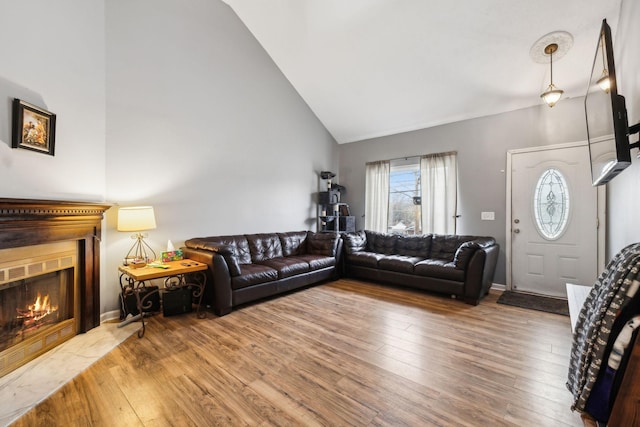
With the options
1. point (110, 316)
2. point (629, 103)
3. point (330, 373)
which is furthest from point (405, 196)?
point (110, 316)

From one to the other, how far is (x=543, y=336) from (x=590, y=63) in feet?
10.4

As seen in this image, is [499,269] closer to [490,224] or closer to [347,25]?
[490,224]

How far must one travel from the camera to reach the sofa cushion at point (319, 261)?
409 centimetres

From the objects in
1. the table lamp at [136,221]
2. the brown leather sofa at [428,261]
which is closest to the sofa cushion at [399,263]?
the brown leather sofa at [428,261]

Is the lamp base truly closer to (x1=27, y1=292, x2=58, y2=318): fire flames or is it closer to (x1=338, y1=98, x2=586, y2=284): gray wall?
(x1=27, y1=292, x2=58, y2=318): fire flames

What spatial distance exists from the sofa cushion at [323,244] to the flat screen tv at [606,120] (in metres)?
3.22

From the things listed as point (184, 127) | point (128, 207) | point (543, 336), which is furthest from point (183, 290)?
point (543, 336)

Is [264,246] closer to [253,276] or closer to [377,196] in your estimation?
[253,276]

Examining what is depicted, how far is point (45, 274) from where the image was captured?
230 cm

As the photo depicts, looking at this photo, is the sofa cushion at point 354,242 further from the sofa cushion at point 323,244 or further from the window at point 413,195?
the window at point 413,195

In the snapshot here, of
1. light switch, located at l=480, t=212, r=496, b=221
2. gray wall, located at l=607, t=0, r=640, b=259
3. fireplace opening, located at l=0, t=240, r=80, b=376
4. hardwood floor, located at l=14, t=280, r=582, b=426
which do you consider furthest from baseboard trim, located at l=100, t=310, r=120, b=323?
light switch, located at l=480, t=212, r=496, b=221

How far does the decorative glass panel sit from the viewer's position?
12.2 feet

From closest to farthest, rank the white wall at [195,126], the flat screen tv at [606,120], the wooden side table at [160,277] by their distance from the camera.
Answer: the flat screen tv at [606,120] → the wooden side table at [160,277] → the white wall at [195,126]

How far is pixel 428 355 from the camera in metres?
2.17
